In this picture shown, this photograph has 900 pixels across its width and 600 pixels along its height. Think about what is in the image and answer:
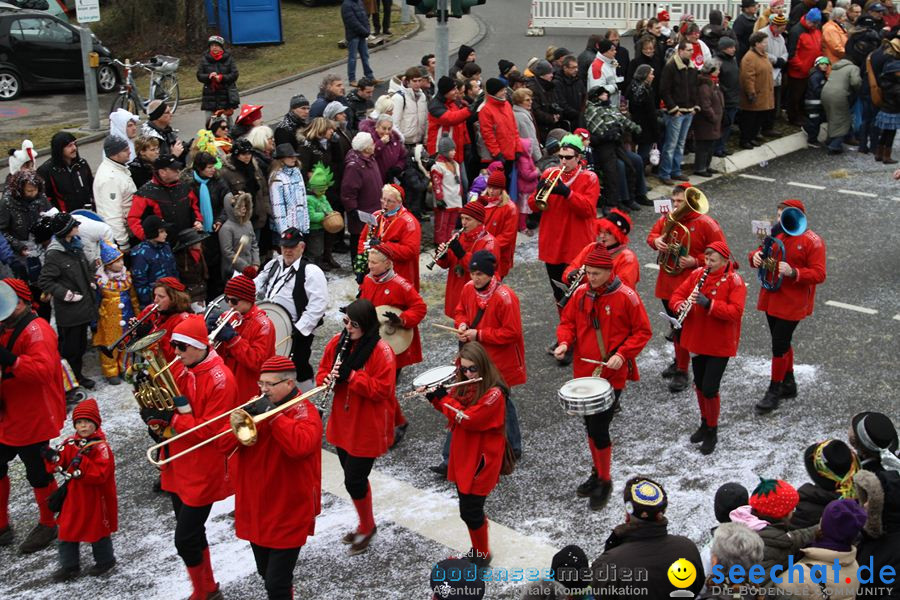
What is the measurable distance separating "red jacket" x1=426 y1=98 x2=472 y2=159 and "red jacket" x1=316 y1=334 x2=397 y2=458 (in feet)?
21.1

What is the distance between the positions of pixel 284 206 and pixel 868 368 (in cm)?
611

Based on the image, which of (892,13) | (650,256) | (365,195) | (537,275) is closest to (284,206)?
(365,195)

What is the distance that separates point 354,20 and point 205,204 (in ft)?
27.7

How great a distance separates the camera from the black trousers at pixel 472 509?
7273 mm

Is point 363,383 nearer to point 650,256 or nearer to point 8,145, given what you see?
point 650,256

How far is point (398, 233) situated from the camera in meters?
9.96

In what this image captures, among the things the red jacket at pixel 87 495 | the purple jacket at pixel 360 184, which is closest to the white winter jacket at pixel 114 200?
the purple jacket at pixel 360 184

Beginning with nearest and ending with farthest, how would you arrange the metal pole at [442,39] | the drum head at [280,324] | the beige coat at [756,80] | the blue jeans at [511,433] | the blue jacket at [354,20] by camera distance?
the blue jeans at [511,433]
the drum head at [280,324]
the metal pole at [442,39]
the beige coat at [756,80]
the blue jacket at [354,20]

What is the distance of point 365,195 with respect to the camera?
12570mm

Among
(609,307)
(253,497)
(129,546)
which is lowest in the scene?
(129,546)

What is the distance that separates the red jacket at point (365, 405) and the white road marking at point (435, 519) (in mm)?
805

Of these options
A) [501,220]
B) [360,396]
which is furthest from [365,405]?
[501,220]

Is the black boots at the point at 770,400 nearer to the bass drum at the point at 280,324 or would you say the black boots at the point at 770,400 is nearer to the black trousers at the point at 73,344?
the bass drum at the point at 280,324

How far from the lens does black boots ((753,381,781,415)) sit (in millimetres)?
9523
